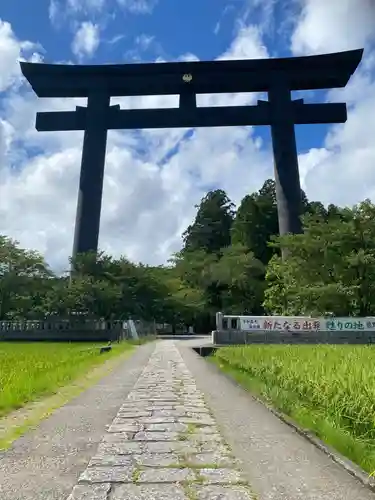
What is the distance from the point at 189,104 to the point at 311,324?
13.9 metres

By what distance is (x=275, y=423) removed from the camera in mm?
5891

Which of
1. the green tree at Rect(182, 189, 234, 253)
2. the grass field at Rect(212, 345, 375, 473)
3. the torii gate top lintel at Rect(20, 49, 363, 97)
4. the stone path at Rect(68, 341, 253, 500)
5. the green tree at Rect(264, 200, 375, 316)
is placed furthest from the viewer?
the green tree at Rect(182, 189, 234, 253)

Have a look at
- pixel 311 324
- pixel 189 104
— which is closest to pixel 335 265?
pixel 311 324

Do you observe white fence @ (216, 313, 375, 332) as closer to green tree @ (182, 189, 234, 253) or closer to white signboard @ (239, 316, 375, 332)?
white signboard @ (239, 316, 375, 332)

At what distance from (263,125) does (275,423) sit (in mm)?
27233

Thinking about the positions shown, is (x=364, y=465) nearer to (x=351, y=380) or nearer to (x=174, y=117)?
(x=351, y=380)

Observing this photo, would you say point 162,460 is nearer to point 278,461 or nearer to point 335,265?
point 278,461

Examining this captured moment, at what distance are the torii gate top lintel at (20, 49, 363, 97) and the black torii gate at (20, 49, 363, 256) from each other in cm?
5

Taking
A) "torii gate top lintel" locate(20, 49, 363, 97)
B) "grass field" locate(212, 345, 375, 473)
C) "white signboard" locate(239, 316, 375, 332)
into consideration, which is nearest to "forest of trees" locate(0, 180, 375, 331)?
"white signboard" locate(239, 316, 375, 332)

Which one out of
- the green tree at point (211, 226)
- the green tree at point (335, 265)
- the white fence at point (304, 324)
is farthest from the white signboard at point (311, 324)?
the green tree at point (211, 226)

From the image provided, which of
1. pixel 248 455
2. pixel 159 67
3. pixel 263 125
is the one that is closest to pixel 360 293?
pixel 263 125

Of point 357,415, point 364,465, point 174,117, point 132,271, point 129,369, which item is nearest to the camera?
point 364,465

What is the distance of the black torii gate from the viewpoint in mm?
30156

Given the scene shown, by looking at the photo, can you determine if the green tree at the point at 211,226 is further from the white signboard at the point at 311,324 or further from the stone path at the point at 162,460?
the stone path at the point at 162,460
